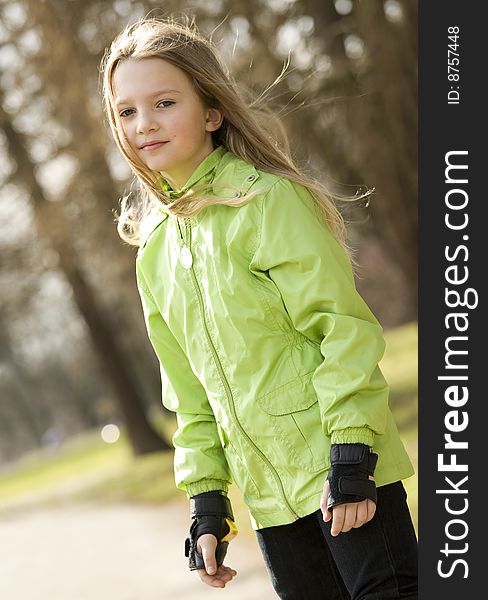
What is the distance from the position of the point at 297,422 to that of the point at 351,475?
228 millimetres

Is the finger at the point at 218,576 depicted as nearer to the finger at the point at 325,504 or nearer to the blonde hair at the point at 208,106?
the finger at the point at 325,504

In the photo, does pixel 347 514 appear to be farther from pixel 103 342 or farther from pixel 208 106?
pixel 103 342

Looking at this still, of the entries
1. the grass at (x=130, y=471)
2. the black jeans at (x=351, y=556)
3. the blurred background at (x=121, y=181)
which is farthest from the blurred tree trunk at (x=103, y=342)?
the black jeans at (x=351, y=556)

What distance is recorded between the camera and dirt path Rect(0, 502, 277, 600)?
261 inches

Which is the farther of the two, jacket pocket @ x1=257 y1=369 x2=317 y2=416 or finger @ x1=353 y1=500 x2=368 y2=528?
jacket pocket @ x1=257 y1=369 x2=317 y2=416

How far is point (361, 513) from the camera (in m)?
2.55

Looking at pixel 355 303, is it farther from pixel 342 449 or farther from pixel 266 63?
pixel 266 63

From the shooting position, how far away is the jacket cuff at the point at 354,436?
8.39 feet

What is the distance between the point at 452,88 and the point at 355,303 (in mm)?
1105

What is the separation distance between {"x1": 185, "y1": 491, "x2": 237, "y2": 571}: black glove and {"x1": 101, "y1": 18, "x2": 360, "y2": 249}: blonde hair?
793 mm

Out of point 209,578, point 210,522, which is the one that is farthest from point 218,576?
point 210,522

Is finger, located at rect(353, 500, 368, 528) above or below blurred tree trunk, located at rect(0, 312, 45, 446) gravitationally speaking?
below

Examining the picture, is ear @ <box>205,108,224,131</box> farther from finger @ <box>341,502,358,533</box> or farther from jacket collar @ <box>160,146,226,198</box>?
finger @ <box>341,502,358,533</box>

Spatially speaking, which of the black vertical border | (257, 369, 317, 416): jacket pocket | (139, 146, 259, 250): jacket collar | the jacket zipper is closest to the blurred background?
the black vertical border
